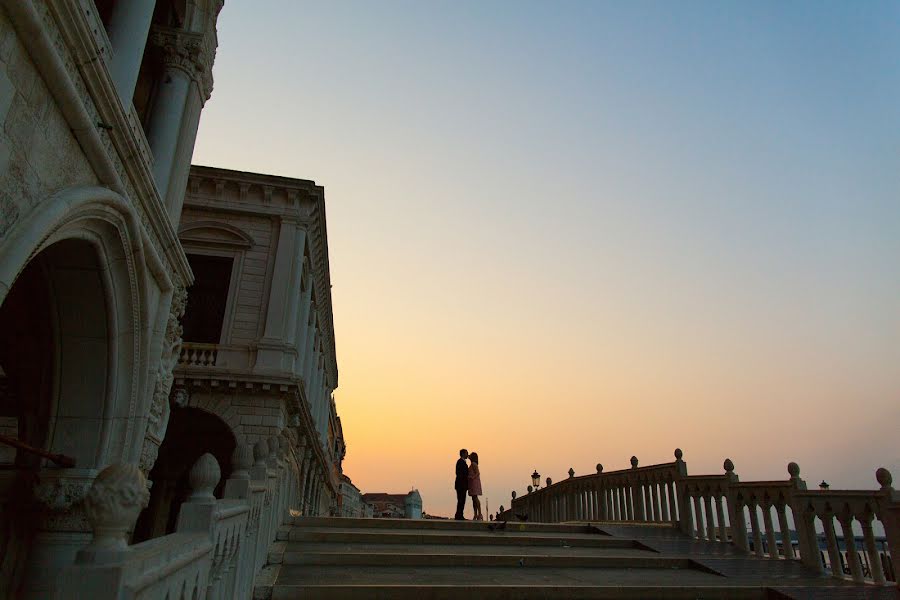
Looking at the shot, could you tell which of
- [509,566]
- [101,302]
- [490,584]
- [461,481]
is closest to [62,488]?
[101,302]

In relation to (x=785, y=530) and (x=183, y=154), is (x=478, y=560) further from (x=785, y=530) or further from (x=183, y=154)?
(x=183, y=154)

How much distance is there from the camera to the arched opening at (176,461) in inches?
631

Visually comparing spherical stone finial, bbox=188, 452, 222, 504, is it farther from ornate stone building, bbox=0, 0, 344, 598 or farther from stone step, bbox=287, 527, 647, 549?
stone step, bbox=287, 527, 647, 549

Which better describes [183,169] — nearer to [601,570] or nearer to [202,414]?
[601,570]

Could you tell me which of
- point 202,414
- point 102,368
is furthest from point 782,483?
point 202,414

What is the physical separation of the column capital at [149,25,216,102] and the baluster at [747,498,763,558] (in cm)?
1060

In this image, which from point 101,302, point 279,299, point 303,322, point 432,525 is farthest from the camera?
point 303,322

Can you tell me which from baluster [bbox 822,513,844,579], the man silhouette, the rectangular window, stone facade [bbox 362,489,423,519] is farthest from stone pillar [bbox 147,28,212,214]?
stone facade [bbox 362,489,423,519]

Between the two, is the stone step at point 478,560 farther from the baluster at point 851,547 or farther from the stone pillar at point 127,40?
the stone pillar at point 127,40

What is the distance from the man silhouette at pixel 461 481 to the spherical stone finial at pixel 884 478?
7959 mm

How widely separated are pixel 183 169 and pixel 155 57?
6.52 feet

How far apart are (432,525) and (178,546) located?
24.7 ft

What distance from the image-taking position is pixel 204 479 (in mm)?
3971

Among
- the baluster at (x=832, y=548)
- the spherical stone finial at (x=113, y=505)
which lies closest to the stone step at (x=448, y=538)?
the baluster at (x=832, y=548)
